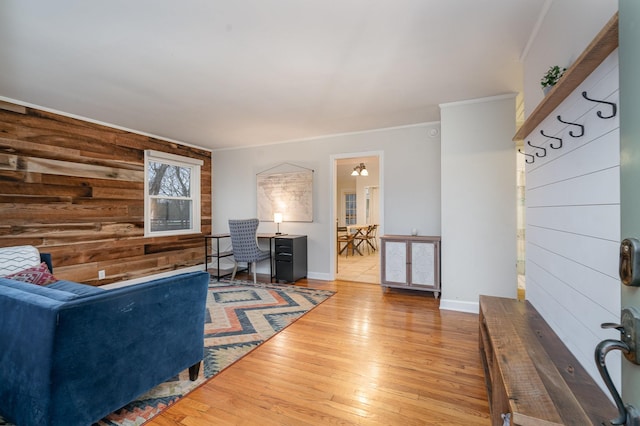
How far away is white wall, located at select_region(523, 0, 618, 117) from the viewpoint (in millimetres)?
1182

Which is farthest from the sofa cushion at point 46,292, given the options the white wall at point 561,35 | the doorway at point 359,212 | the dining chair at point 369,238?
the dining chair at point 369,238

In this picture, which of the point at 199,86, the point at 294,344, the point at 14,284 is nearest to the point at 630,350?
the point at 294,344

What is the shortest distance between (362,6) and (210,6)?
0.94 metres

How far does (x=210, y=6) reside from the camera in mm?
1795

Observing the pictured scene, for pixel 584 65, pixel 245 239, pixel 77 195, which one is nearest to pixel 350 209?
pixel 245 239

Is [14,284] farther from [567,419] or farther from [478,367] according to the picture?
[478,367]

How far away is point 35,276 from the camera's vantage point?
2.45m

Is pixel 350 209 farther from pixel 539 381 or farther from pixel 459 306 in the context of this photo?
pixel 539 381

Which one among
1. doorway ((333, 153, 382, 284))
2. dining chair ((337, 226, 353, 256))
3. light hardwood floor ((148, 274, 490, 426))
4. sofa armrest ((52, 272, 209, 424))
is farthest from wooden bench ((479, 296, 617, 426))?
dining chair ((337, 226, 353, 256))

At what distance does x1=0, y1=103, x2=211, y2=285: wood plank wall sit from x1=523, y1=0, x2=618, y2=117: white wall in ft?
16.4

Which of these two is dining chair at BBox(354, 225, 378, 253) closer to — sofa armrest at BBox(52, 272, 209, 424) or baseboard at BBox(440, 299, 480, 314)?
baseboard at BBox(440, 299, 480, 314)

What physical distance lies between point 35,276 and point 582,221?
3.77 m

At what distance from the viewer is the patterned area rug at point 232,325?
1766 millimetres

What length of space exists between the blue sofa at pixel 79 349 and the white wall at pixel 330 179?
3330 mm
